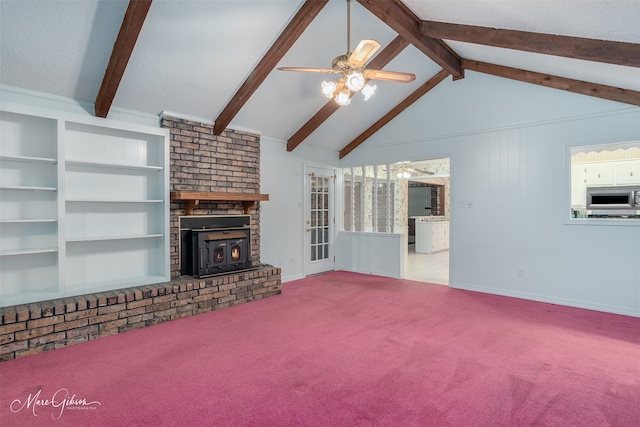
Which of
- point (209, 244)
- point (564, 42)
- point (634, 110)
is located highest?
point (564, 42)

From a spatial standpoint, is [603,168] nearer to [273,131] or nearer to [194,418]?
[273,131]

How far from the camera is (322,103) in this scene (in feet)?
17.1

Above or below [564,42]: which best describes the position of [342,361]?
below

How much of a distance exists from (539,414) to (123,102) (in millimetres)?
4752

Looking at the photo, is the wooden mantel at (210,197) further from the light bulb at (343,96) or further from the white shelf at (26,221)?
the light bulb at (343,96)

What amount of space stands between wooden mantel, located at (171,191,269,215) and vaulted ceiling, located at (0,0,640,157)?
3.20 feet

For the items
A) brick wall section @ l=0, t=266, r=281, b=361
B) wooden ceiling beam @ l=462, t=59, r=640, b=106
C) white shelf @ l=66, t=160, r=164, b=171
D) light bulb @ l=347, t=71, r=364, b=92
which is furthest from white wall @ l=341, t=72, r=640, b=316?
Answer: white shelf @ l=66, t=160, r=164, b=171

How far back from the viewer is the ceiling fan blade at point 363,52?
268cm

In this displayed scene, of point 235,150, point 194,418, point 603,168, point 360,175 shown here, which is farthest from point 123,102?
→ point 603,168

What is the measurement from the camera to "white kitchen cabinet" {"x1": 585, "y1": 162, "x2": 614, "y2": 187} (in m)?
6.06

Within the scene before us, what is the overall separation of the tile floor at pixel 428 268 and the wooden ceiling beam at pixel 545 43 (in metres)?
3.63

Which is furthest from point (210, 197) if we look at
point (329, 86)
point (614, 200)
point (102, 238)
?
point (614, 200)

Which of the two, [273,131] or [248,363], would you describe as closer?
[248,363]

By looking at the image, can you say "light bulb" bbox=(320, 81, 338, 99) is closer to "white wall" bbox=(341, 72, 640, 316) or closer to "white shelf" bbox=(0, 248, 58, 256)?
"white wall" bbox=(341, 72, 640, 316)
